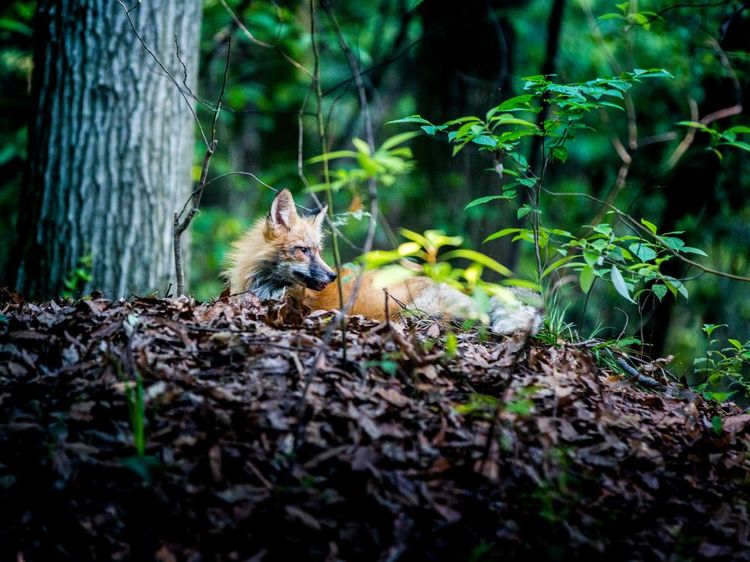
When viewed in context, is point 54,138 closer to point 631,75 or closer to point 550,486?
point 631,75

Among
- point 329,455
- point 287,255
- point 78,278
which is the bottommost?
point 329,455

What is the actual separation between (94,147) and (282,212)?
1.75 m

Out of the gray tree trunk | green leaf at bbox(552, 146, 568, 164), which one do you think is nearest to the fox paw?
green leaf at bbox(552, 146, 568, 164)

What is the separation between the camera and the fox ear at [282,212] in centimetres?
540

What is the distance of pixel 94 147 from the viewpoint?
5191 millimetres

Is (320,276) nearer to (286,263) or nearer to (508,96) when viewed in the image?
(286,263)

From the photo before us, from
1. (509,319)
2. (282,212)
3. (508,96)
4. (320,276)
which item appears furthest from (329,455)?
(508,96)

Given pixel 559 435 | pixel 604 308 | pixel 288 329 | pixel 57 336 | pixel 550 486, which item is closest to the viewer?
pixel 550 486

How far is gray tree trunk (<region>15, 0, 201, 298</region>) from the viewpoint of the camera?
517cm

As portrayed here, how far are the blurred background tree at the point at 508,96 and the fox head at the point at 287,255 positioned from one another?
1500 mm

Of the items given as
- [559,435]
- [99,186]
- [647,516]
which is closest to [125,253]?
[99,186]

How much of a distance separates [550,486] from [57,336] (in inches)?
96.6

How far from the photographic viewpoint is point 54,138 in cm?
522

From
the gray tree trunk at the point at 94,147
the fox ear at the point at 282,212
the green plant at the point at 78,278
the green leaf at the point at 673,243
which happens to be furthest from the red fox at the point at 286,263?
the green leaf at the point at 673,243
